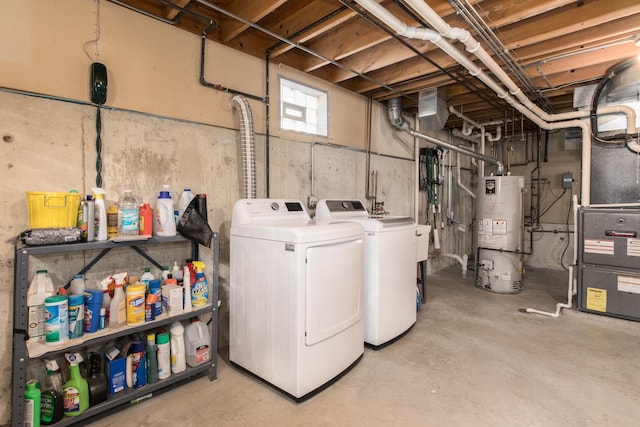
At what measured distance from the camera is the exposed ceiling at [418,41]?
87.7 inches

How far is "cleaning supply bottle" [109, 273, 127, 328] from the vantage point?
181 cm

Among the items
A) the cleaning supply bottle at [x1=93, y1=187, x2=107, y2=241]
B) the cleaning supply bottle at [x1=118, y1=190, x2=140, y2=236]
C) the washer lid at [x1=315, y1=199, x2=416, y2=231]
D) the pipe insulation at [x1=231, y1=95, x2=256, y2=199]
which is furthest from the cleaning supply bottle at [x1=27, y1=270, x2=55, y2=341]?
the washer lid at [x1=315, y1=199, x2=416, y2=231]

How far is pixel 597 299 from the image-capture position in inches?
129

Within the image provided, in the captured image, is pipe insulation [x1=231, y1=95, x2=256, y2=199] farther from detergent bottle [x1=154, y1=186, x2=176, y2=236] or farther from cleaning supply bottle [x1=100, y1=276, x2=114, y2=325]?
cleaning supply bottle [x1=100, y1=276, x2=114, y2=325]

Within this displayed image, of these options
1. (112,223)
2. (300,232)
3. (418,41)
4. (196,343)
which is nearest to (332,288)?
(300,232)

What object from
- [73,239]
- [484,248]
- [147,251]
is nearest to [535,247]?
[484,248]

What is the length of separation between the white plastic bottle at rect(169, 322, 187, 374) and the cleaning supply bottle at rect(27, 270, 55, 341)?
0.67 meters

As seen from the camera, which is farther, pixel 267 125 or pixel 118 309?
pixel 267 125

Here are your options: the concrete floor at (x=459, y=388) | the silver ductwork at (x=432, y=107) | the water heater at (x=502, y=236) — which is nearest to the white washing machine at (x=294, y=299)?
the concrete floor at (x=459, y=388)

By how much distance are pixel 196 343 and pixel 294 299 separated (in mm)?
847

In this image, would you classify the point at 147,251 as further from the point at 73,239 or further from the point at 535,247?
the point at 535,247

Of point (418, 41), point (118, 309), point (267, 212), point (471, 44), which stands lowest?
point (118, 309)

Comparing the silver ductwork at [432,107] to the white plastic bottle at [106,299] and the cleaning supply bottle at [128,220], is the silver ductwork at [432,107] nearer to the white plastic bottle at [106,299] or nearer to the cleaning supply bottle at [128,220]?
the cleaning supply bottle at [128,220]

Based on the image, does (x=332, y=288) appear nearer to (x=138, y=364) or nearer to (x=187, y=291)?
(x=187, y=291)
